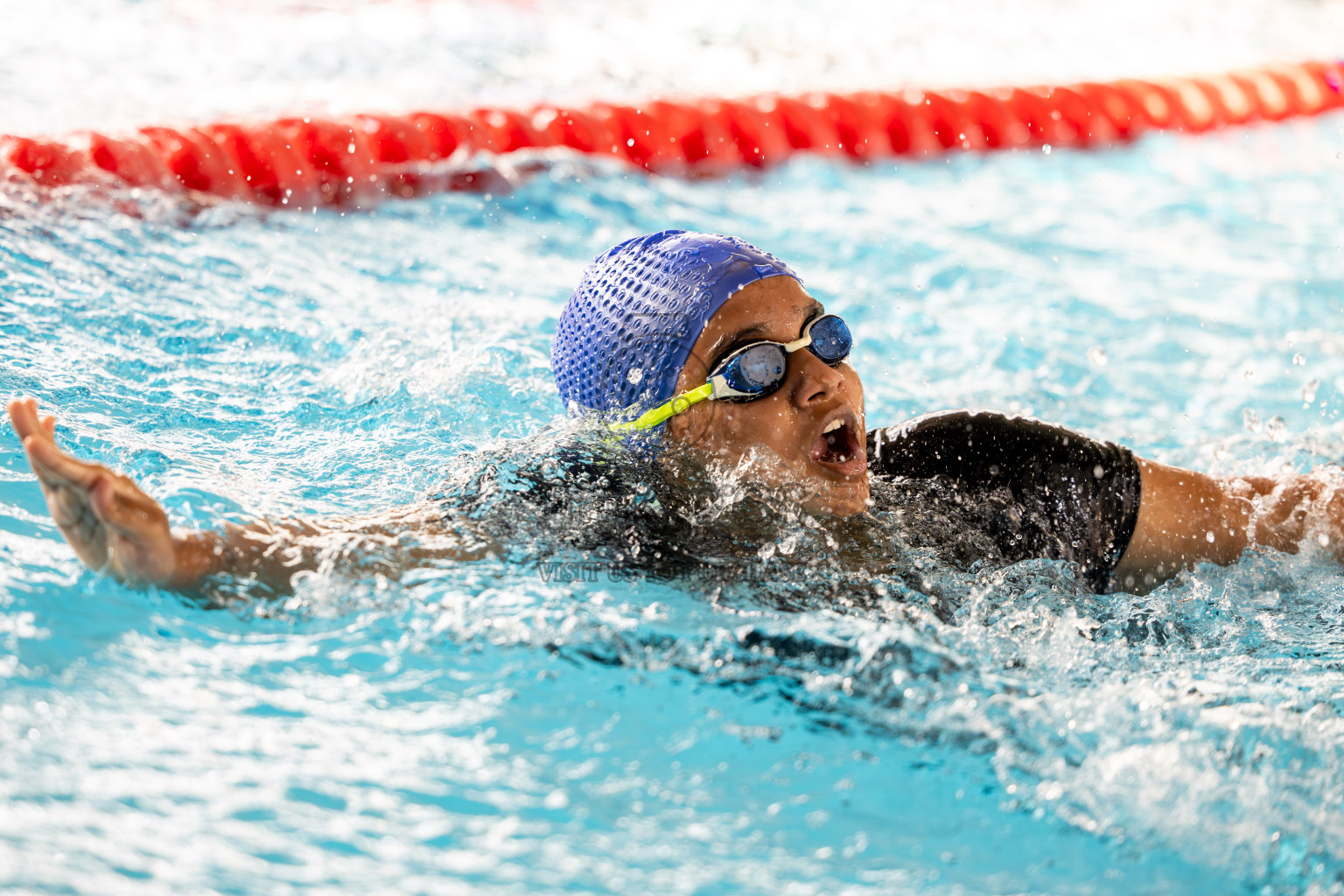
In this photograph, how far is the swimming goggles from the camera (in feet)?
6.45

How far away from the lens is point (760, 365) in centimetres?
196

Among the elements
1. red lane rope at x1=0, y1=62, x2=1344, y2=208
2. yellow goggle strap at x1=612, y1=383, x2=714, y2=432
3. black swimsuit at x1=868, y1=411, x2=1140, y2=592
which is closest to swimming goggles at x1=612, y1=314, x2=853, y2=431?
yellow goggle strap at x1=612, y1=383, x2=714, y2=432

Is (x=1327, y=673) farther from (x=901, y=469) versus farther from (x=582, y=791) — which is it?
(x=582, y=791)

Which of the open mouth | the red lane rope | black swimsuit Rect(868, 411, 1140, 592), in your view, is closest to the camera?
the open mouth

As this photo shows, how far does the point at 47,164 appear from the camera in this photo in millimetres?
3799

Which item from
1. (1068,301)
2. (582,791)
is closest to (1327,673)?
(582,791)

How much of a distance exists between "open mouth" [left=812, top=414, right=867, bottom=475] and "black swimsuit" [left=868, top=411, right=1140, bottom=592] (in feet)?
0.60

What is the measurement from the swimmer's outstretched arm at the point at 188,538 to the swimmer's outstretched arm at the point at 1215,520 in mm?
1113

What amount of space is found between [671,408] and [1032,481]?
623 millimetres

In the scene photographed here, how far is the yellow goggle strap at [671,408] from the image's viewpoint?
2.00 metres

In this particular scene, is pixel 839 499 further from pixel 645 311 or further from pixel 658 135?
pixel 658 135

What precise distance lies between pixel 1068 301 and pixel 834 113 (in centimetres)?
A: 159

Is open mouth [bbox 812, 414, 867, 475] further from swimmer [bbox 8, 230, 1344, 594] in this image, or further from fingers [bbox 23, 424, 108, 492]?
fingers [bbox 23, 424, 108, 492]

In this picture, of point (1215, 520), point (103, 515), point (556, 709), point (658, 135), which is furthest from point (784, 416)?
point (658, 135)
